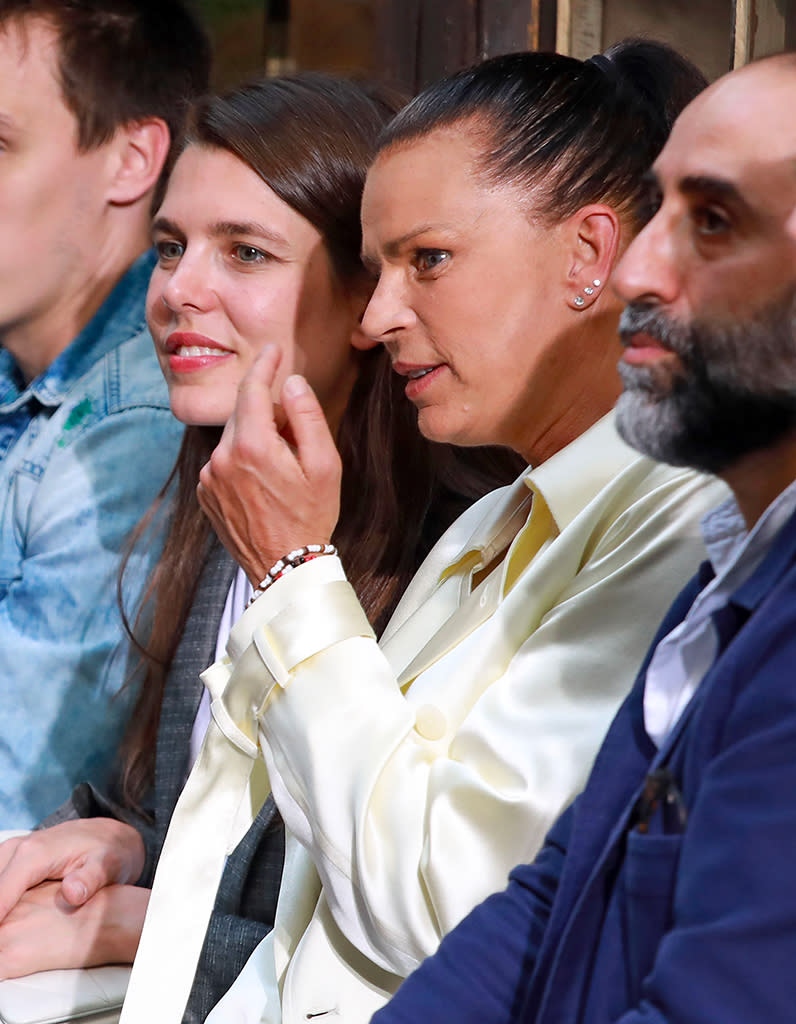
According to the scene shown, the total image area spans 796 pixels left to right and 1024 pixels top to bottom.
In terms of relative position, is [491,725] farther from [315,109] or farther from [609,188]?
[315,109]

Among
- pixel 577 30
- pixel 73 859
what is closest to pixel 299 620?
pixel 73 859

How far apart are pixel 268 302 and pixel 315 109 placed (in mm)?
263

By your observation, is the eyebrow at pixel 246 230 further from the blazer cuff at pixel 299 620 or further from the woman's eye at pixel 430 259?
the blazer cuff at pixel 299 620

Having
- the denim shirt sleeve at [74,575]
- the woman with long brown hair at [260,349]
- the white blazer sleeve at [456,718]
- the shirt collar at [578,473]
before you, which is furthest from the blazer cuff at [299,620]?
the denim shirt sleeve at [74,575]

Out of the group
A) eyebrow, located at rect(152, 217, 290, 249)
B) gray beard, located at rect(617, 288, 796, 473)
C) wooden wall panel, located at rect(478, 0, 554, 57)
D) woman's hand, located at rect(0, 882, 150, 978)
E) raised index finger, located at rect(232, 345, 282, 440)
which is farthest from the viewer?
wooden wall panel, located at rect(478, 0, 554, 57)

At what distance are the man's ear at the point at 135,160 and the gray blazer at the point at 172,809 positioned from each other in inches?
31.7

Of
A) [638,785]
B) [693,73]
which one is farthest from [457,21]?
[638,785]

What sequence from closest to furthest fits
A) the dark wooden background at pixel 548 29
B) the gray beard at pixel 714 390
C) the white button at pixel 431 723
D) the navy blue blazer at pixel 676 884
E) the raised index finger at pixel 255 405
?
the navy blue blazer at pixel 676 884
the gray beard at pixel 714 390
the white button at pixel 431 723
the raised index finger at pixel 255 405
the dark wooden background at pixel 548 29

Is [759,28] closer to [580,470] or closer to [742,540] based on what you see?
[580,470]

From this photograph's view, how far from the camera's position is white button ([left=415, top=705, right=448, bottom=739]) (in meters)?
1.18

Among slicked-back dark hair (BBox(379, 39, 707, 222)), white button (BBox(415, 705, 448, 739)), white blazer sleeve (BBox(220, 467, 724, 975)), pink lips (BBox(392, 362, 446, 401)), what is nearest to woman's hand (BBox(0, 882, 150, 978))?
white blazer sleeve (BBox(220, 467, 724, 975))

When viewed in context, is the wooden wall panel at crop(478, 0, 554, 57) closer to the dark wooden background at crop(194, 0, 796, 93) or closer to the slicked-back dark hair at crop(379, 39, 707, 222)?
the dark wooden background at crop(194, 0, 796, 93)

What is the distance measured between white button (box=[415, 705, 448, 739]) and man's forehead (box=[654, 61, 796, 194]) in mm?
508

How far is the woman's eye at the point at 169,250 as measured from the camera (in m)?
1.92
